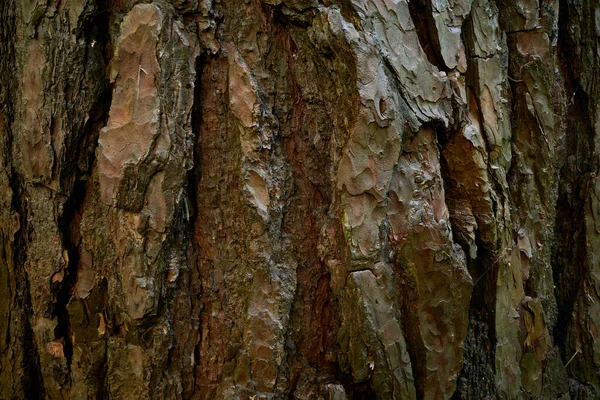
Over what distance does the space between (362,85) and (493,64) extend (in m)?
0.44

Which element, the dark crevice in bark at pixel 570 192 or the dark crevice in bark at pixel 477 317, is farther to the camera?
the dark crevice in bark at pixel 570 192

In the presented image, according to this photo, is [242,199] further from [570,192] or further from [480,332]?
[570,192]

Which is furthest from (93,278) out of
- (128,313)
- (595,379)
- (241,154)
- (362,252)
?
(595,379)

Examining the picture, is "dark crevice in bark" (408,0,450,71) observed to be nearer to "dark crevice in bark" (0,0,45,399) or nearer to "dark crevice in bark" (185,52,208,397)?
"dark crevice in bark" (185,52,208,397)

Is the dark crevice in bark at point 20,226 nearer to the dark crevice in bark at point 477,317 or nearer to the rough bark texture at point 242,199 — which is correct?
the rough bark texture at point 242,199

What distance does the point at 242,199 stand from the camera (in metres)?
1.24

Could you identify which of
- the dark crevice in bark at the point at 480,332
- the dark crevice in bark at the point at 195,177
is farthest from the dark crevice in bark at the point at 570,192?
the dark crevice in bark at the point at 195,177

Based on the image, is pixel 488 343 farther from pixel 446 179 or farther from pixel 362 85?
pixel 362 85

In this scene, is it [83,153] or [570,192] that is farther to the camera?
[570,192]

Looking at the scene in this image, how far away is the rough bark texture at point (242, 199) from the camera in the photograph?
1.22m

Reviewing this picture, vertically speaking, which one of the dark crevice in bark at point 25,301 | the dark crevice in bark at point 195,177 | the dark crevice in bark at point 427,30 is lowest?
the dark crevice in bark at point 25,301

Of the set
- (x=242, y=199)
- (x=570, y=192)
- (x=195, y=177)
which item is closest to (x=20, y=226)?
(x=195, y=177)

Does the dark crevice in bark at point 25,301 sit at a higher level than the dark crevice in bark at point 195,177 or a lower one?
lower

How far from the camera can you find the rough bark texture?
1.22 meters
